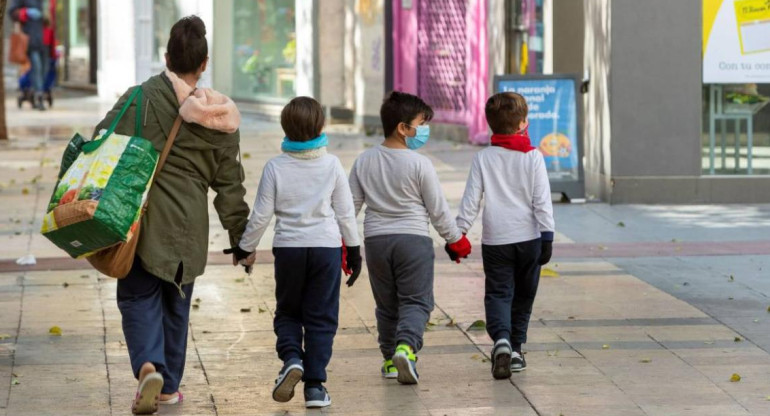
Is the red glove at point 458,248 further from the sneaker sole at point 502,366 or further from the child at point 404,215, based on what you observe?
the sneaker sole at point 502,366

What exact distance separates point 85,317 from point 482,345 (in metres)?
2.33


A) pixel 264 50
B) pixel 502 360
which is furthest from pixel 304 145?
pixel 264 50

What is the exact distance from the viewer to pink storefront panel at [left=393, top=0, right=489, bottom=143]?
64.2 feet

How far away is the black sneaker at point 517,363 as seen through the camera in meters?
6.82

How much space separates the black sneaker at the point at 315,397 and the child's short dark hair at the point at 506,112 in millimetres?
1500

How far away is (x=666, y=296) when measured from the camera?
888 cm

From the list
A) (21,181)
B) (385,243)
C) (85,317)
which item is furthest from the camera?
(21,181)

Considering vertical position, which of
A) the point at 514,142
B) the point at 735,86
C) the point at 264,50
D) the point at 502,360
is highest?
the point at 264,50

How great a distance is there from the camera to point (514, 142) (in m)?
6.75

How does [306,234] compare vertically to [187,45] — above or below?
below

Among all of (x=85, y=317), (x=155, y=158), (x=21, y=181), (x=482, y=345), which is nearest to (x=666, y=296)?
(x=482, y=345)

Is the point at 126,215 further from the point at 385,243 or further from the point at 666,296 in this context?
the point at 666,296

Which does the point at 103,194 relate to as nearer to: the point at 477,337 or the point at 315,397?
the point at 315,397

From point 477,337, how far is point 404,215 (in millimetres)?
1419
